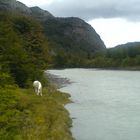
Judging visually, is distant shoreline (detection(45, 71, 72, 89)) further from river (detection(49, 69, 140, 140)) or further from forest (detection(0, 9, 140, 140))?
river (detection(49, 69, 140, 140))

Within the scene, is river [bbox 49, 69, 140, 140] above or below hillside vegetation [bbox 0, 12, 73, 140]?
below

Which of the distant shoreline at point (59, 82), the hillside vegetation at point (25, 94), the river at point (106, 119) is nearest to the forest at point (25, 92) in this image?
the hillside vegetation at point (25, 94)

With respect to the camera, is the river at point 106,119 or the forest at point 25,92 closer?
the forest at point 25,92

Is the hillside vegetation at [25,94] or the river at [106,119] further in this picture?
the river at [106,119]

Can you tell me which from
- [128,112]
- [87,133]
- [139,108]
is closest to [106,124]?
[87,133]

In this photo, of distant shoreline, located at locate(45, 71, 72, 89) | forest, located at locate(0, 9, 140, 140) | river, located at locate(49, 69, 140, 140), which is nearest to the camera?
forest, located at locate(0, 9, 140, 140)

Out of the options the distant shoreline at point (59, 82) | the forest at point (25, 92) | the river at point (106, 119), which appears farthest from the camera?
the distant shoreline at point (59, 82)

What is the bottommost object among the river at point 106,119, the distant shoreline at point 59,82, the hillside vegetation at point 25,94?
the river at point 106,119

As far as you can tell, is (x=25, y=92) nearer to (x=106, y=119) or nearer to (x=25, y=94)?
(x=25, y=94)

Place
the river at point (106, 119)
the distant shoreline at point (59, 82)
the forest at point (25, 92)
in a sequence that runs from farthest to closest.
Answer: the distant shoreline at point (59, 82) < the river at point (106, 119) < the forest at point (25, 92)

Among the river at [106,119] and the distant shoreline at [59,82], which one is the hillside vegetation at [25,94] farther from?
the distant shoreline at [59,82]

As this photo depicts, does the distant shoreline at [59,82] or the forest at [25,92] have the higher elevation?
the forest at [25,92]

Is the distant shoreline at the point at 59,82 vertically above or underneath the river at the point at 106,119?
above

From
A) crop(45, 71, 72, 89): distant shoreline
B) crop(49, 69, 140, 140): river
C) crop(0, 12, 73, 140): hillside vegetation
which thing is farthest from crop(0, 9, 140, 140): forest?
crop(45, 71, 72, 89): distant shoreline
